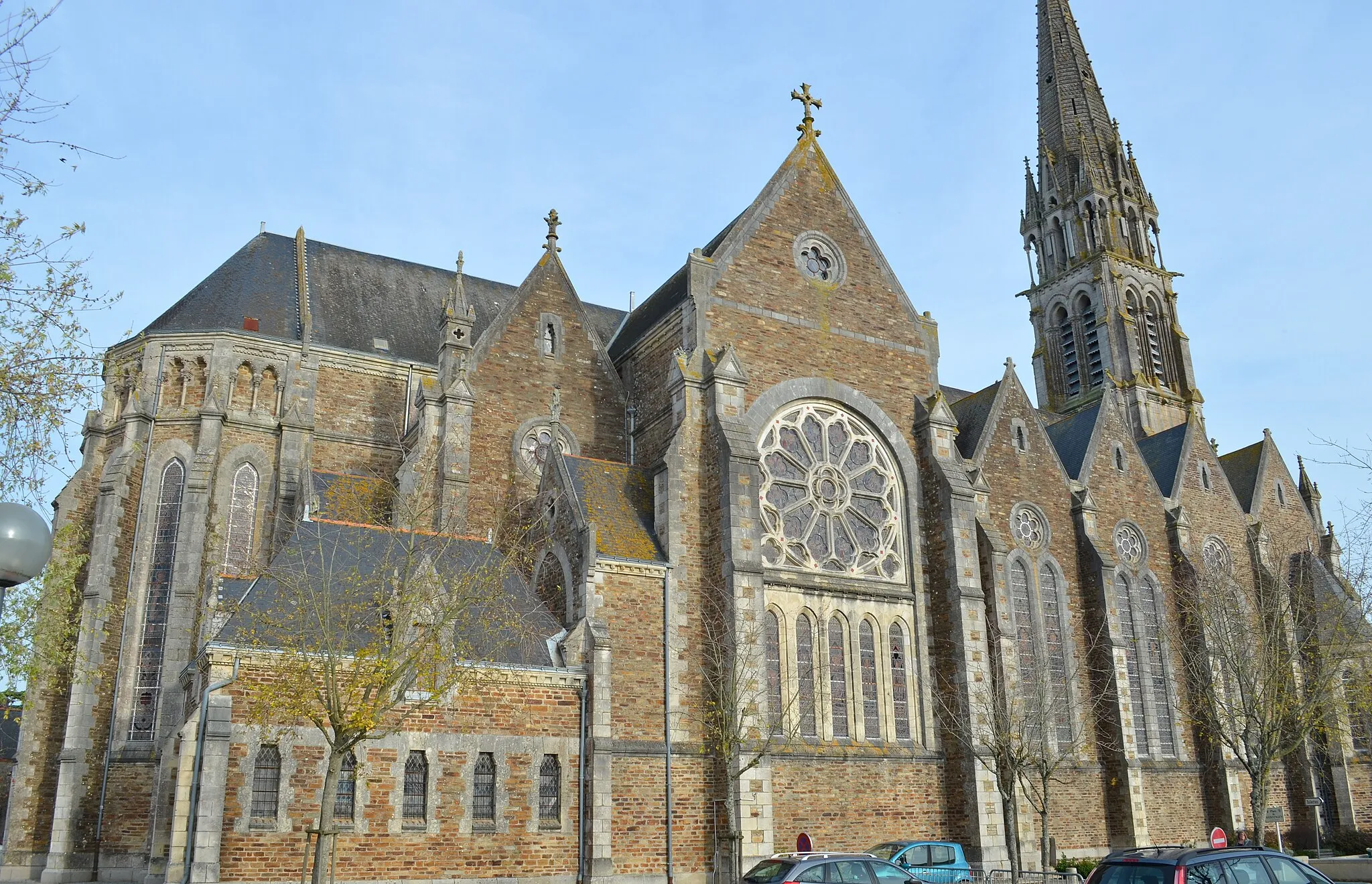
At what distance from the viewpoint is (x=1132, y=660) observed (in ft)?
109

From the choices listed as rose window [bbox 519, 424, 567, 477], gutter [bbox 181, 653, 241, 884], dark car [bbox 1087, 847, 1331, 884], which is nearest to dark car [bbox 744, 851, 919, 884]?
dark car [bbox 1087, 847, 1331, 884]

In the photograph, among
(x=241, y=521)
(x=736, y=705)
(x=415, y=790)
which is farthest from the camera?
(x=241, y=521)

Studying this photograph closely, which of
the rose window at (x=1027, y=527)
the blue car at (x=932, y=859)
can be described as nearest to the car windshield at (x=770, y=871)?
the blue car at (x=932, y=859)

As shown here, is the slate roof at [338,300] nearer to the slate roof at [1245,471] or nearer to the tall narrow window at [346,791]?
the tall narrow window at [346,791]

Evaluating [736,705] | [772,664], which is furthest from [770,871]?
[772,664]

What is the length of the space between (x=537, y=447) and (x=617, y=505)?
15.1ft

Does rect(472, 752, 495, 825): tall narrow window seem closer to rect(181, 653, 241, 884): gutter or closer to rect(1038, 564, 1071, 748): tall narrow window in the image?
rect(181, 653, 241, 884): gutter

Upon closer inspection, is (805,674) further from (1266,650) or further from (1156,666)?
(1156,666)

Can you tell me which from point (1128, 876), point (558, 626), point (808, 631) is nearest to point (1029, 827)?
point (808, 631)

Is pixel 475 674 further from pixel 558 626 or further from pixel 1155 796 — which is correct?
pixel 1155 796

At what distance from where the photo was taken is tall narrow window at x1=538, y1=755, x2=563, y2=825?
72.9ft

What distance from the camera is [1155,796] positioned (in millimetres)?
31422

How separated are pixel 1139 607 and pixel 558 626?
19428 mm

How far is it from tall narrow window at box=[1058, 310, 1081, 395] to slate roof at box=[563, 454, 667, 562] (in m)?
36.3
